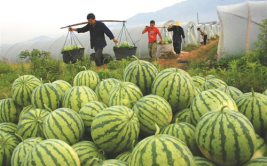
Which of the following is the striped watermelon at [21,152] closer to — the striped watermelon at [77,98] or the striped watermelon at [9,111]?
the striped watermelon at [77,98]

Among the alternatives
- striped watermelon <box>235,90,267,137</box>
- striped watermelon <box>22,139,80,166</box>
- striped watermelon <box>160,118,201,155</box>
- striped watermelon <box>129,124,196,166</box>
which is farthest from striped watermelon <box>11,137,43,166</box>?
striped watermelon <box>235,90,267,137</box>

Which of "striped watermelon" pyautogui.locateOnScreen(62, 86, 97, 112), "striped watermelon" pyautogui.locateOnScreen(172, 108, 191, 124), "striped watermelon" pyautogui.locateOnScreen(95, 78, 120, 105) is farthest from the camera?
"striped watermelon" pyautogui.locateOnScreen(95, 78, 120, 105)

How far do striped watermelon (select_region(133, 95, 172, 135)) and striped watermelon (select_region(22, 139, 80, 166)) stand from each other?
0.60 m

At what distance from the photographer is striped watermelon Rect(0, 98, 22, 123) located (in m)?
2.76

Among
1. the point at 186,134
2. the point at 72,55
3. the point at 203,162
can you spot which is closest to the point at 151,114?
the point at 186,134

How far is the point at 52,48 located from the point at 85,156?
16.6 meters

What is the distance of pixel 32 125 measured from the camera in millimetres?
2227

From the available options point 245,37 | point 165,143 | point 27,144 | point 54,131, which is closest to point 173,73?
point 165,143

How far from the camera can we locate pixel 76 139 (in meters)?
2.01

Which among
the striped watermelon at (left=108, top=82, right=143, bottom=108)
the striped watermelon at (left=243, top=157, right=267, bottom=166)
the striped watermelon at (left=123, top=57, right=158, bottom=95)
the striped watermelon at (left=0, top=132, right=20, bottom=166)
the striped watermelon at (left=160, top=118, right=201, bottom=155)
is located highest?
the striped watermelon at (left=123, top=57, right=158, bottom=95)

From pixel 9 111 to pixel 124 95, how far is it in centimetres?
150

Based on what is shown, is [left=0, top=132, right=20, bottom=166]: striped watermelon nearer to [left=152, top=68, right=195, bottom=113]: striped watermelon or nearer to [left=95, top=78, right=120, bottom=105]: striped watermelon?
[left=95, top=78, right=120, bottom=105]: striped watermelon

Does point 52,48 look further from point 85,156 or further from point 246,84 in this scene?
point 85,156

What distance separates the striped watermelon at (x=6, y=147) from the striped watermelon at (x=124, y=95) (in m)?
1.02
